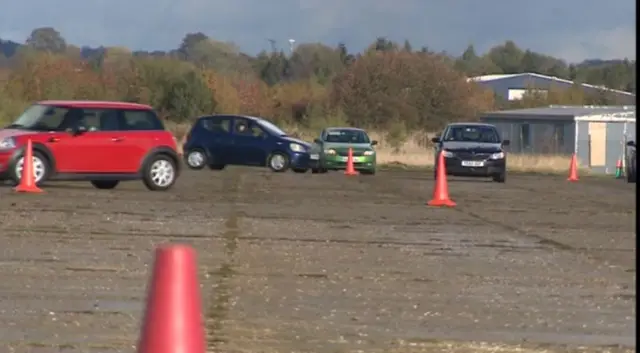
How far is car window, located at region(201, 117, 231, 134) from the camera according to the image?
1414 inches

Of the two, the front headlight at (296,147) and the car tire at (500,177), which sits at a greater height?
the front headlight at (296,147)

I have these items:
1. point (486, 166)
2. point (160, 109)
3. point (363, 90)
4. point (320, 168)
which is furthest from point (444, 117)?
point (486, 166)

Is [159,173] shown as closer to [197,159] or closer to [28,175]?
[28,175]

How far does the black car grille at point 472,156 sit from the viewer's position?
107 feet

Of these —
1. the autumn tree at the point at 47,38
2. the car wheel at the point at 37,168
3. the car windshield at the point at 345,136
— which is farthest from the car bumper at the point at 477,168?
the autumn tree at the point at 47,38

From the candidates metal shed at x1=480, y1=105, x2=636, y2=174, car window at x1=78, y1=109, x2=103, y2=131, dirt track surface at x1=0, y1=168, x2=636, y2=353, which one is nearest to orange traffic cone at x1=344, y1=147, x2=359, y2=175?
dirt track surface at x1=0, y1=168, x2=636, y2=353

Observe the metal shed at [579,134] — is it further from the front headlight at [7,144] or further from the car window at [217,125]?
the front headlight at [7,144]

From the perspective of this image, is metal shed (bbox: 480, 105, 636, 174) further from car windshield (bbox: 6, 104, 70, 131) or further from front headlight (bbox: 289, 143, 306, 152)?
car windshield (bbox: 6, 104, 70, 131)

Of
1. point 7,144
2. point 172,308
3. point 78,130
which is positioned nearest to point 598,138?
point 78,130

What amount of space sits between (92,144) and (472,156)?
12585 millimetres

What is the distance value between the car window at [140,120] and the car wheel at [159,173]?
0.52m

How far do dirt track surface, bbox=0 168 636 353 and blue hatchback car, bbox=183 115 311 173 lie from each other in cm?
1271

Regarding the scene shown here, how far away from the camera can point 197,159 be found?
3578 centimetres

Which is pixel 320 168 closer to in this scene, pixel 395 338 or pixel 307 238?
pixel 307 238
